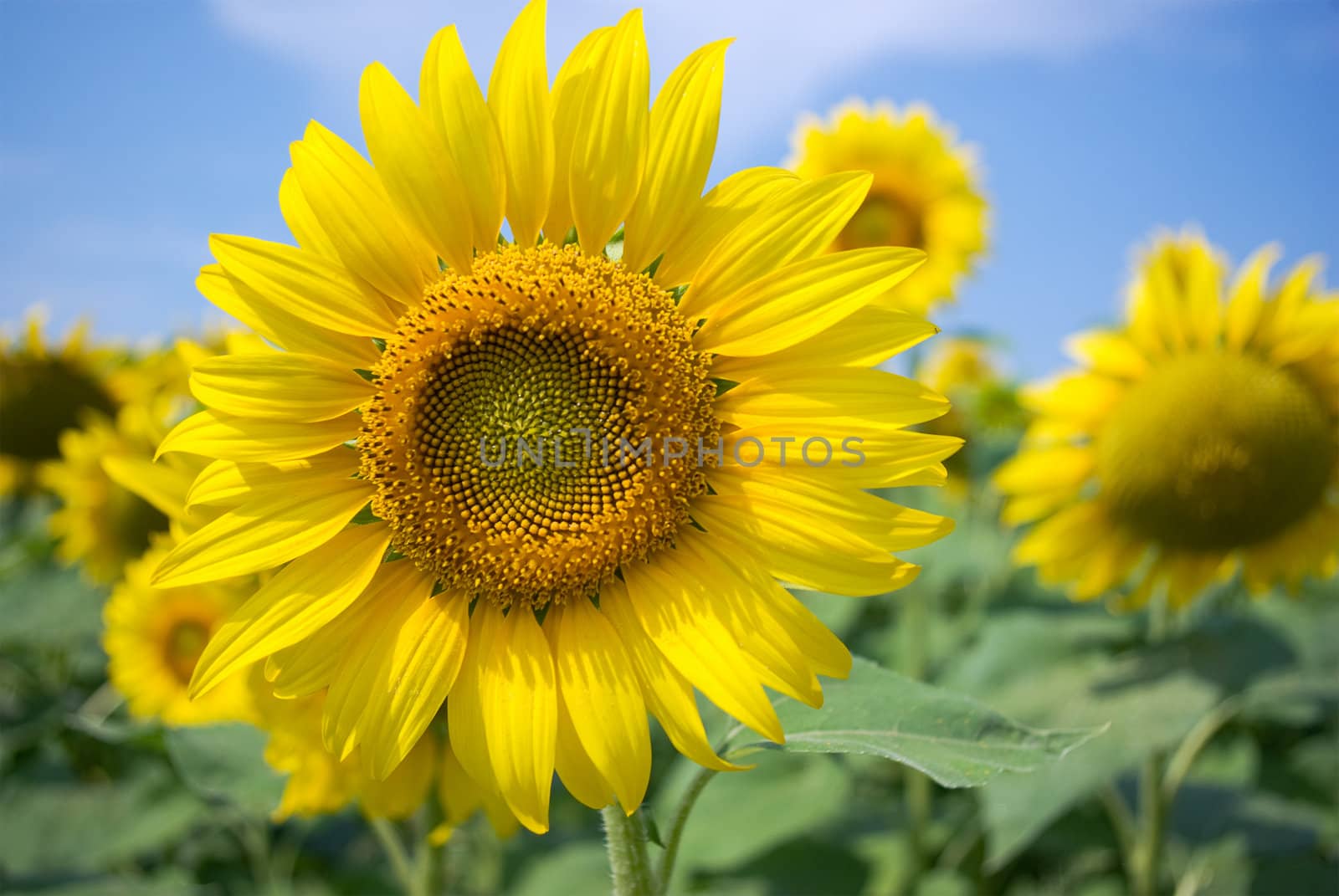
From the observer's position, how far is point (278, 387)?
5.60 ft

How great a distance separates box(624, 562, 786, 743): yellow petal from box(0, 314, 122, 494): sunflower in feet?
18.8

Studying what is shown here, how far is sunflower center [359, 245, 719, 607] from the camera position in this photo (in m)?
1.70

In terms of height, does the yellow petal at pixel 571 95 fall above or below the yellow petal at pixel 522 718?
above

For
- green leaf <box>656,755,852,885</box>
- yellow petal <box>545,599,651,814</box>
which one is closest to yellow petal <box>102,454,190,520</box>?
yellow petal <box>545,599,651,814</box>

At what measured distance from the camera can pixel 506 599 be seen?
1750mm

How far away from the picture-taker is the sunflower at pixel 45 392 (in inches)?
→ 250

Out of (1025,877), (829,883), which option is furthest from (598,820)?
(1025,877)

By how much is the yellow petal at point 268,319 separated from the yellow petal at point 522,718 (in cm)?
55

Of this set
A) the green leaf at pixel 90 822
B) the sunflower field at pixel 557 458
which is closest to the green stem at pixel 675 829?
the sunflower field at pixel 557 458

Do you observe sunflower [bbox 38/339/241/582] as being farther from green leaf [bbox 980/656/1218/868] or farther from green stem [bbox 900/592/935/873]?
green leaf [bbox 980/656/1218/868]

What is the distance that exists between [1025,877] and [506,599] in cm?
386

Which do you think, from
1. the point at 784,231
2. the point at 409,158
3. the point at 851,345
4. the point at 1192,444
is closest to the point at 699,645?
the point at 851,345

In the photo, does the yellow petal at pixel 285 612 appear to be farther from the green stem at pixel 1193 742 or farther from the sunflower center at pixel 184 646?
the green stem at pixel 1193 742

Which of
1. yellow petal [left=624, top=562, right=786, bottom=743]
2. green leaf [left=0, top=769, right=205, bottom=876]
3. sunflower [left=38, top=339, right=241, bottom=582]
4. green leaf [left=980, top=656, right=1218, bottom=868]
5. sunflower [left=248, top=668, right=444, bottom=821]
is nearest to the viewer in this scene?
yellow petal [left=624, top=562, right=786, bottom=743]
